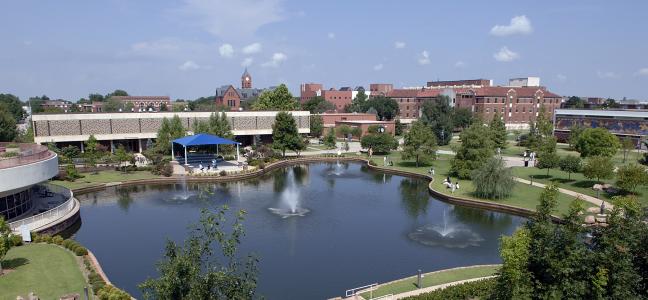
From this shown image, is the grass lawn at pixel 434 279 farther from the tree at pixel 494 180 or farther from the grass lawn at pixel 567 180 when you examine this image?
the grass lawn at pixel 567 180

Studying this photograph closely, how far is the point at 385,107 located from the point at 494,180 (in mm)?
63433

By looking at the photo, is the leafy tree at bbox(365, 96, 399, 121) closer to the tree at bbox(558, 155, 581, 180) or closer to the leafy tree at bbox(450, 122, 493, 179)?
the leafy tree at bbox(450, 122, 493, 179)

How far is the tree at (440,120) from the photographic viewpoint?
199 feet

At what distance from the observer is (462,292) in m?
14.5

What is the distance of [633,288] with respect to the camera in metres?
11.4

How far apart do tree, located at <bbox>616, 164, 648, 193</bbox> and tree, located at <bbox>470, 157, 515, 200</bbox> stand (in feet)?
21.9

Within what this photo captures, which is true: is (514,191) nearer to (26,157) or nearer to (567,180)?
(567,180)

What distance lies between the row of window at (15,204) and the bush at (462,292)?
21.4 m

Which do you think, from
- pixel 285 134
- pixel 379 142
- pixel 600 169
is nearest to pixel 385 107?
pixel 379 142

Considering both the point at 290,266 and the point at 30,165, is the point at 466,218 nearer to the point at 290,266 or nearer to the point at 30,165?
the point at 290,266

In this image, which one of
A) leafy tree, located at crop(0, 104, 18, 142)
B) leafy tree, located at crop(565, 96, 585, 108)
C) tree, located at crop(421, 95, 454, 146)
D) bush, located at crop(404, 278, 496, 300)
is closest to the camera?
bush, located at crop(404, 278, 496, 300)

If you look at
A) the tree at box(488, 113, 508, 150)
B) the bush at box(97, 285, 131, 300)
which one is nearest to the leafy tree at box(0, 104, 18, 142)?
the bush at box(97, 285, 131, 300)

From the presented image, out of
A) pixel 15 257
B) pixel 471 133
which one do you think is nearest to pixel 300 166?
pixel 471 133

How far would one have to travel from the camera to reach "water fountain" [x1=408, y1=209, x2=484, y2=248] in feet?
72.6
